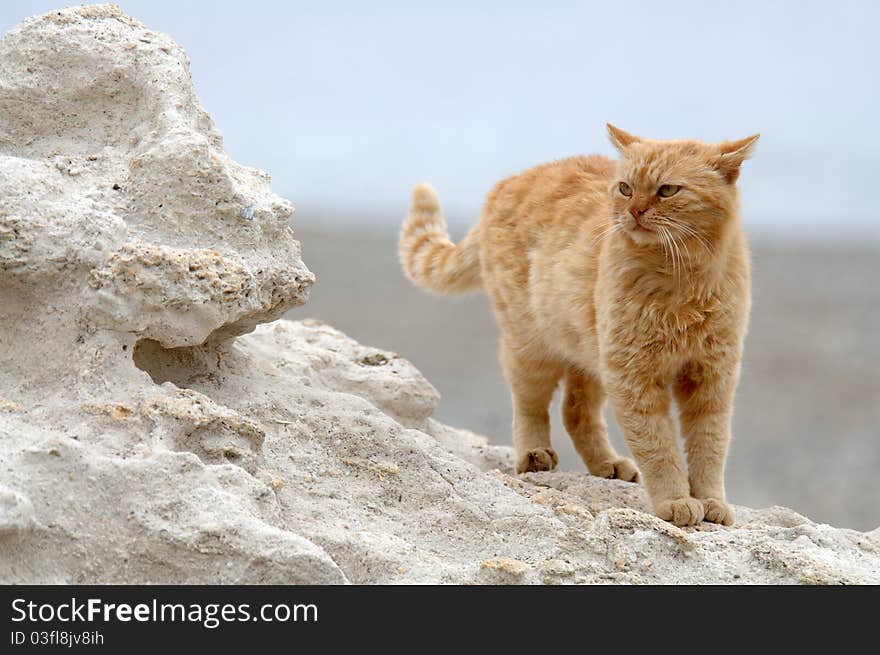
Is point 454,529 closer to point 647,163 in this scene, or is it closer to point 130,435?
point 130,435

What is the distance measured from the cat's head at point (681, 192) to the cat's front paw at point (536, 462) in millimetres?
1351

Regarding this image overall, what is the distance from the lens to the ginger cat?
13.1 feet

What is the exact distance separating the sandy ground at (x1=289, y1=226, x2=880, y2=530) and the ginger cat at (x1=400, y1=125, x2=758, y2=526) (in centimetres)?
408

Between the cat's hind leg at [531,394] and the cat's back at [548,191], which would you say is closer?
the cat's back at [548,191]

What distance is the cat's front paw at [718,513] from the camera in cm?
407

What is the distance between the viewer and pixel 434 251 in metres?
5.67

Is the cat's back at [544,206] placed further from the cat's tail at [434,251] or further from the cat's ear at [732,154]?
the cat's ear at [732,154]

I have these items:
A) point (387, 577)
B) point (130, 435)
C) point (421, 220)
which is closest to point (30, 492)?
point (130, 435)

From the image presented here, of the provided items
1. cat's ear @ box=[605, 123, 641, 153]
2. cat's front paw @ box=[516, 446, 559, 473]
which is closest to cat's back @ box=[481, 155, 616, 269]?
cat's ear @ box=[605, 123, 641, 153]

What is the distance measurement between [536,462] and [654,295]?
1.23 m

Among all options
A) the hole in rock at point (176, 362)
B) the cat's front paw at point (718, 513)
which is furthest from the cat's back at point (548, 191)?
the hole in rock at point (176, 362)

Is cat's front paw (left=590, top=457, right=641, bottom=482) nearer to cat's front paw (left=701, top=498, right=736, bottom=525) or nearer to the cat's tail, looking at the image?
cat's front paw (left=701, top=498, right=736, bottom=525)

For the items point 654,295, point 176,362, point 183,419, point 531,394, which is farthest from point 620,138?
point 183,419

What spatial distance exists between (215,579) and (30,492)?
50cm
